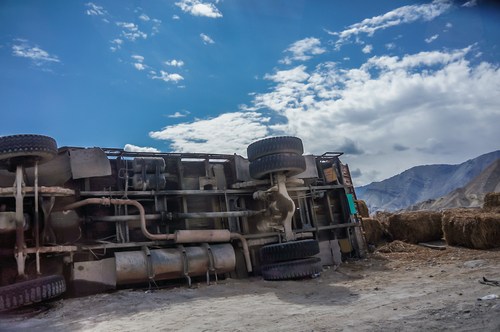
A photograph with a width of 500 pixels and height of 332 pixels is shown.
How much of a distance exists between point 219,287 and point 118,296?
6.27 ft

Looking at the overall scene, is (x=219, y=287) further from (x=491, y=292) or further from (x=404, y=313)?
(x=491, y=292)

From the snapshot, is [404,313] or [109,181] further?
[109,181]

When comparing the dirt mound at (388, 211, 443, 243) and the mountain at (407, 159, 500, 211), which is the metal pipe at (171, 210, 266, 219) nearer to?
the dirt mound at (388, 211, 443, 243)

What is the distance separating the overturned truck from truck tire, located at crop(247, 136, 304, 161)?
0.03m

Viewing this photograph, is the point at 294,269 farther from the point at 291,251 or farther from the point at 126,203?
the point at 126,203

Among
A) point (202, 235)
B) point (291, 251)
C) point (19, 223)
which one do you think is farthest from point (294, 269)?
point (19, 223)

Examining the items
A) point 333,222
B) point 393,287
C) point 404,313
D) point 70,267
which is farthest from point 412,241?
point 70,267

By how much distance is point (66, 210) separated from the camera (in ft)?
24.0

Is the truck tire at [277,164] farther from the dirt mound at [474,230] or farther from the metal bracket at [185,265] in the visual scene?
the dirt mound at [474,230]

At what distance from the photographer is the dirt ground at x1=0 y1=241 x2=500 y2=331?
3.57 m

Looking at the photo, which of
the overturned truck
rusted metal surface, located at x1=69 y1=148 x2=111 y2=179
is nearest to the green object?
the overturned truck

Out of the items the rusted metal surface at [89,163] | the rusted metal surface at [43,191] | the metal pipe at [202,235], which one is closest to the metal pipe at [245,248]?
the metal pipe at [202,235]

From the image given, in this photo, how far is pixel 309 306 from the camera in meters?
Answer: 4.84

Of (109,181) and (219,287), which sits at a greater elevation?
(109,181)
